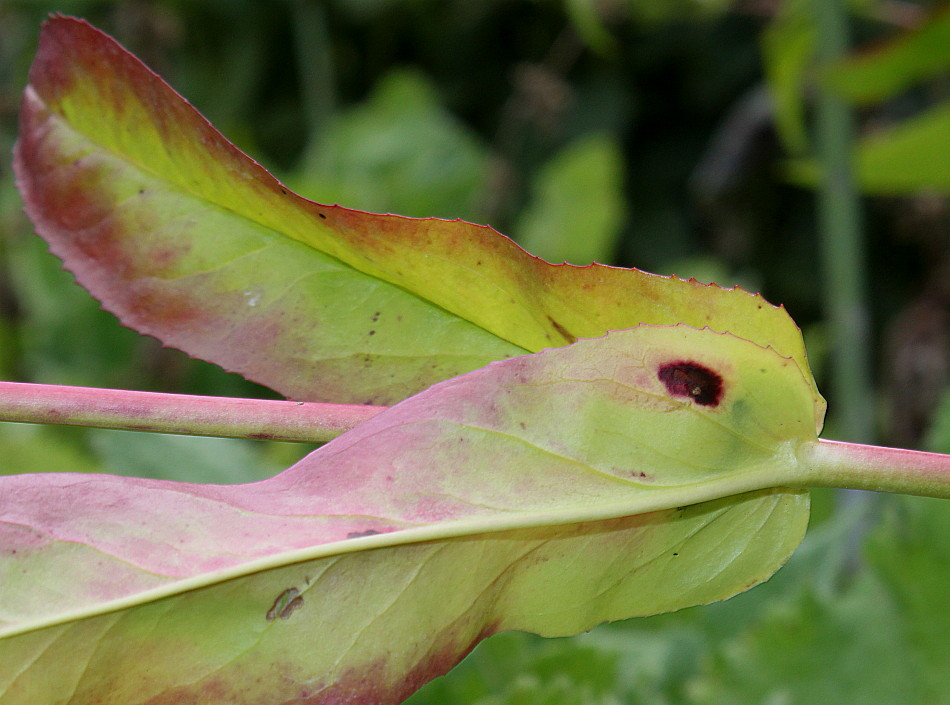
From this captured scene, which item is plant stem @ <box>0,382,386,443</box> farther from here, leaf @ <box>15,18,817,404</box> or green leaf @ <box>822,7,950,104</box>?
green leaf @ <box>822,7,950,104</box>

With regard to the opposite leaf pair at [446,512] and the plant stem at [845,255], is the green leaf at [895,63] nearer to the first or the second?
the plant stem at [845,255]

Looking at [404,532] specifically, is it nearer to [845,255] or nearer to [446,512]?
[446,512]

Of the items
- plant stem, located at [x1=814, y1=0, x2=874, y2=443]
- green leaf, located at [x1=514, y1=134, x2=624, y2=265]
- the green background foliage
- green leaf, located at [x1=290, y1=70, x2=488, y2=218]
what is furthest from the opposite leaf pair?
green leaf, located at [x1=514, y1=134, x2=624, y2=265]

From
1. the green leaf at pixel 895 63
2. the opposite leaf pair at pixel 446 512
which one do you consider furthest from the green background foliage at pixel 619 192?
the opposite leaf pair at pixel 446 512

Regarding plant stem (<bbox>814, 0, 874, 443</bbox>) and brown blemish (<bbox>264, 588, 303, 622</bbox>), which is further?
plant stem (<bbox>814, 0, 874, 443</bbox>)

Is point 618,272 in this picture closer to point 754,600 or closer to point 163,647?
point 163,647

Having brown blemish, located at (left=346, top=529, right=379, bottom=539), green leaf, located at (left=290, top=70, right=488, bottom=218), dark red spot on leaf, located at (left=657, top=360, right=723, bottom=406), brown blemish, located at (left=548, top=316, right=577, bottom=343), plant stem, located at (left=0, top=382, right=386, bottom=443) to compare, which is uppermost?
green leaf, located at (left=290, top=70, right=488, bottom=218)
